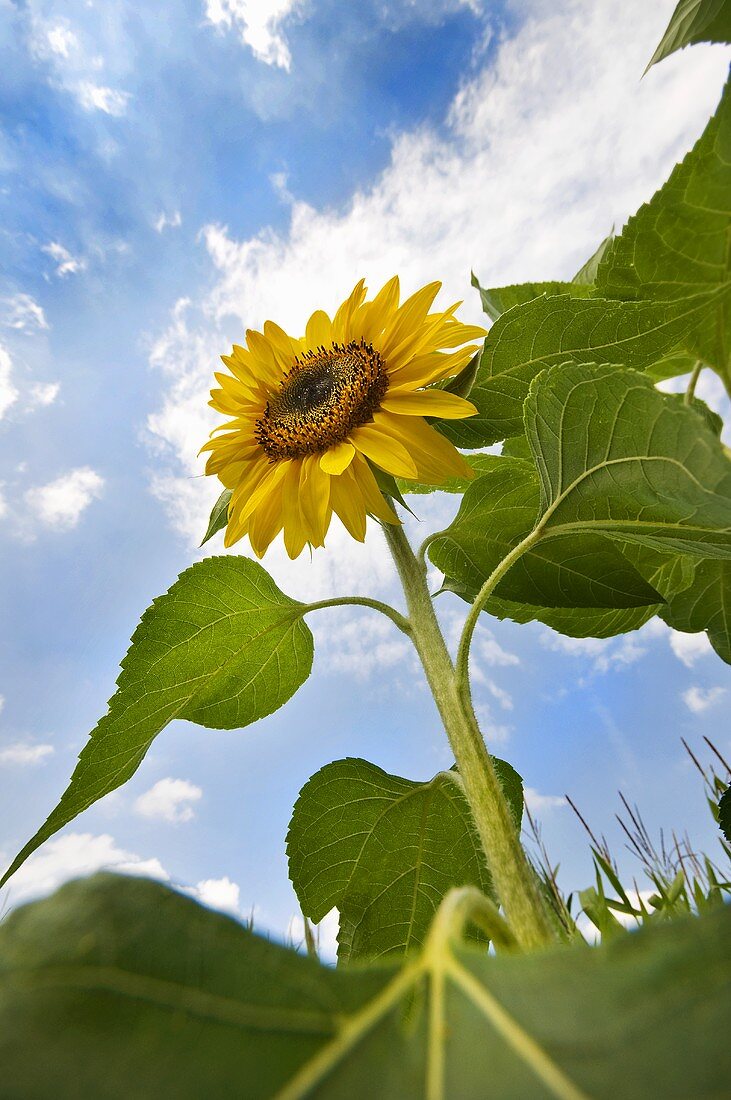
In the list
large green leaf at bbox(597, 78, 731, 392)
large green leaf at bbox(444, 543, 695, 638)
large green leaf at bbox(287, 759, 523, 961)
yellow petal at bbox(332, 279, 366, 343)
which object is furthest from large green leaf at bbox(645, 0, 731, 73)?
large green leaf at bbox(287, 759, 523, 961)

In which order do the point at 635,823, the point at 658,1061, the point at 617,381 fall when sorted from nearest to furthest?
1. the point at 658,1061
2. the point at 617,381
3. the point at 635,823

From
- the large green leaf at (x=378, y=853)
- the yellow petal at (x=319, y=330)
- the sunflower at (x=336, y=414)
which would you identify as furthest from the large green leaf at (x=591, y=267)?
the large green leaf at (x=378, y=853)

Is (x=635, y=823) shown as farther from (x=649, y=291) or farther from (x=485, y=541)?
(x=649, y=291)

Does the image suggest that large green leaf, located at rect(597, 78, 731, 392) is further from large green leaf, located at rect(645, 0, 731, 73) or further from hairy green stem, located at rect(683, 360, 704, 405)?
hairy green stem, located at rect(683, 360, 704, 405)

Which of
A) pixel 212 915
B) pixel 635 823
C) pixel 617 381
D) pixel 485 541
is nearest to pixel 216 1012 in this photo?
pixel 212 915

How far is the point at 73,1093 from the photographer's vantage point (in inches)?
7.1

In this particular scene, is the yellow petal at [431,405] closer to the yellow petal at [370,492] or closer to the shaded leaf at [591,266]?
the yellow petal at [370,492]

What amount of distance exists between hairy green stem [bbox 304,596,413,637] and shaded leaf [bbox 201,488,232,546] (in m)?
0.13

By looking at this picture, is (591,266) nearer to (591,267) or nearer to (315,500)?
(591,267)

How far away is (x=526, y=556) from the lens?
611 mm

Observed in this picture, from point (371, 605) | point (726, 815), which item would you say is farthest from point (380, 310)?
point (726, 815)

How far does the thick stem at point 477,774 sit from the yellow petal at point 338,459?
73 mm

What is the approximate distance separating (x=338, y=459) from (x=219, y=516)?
0.58 ft

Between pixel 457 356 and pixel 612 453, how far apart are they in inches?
7.9
